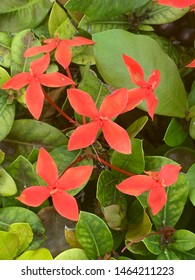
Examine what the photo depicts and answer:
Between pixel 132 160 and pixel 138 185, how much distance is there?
0.08 meters

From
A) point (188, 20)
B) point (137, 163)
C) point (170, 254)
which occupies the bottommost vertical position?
point (170, 254)

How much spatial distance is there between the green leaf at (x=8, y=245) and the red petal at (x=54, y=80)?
0.20m

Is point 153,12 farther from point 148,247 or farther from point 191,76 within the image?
point 148,247

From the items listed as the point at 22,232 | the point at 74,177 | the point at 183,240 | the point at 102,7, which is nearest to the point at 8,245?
the point at 22,232

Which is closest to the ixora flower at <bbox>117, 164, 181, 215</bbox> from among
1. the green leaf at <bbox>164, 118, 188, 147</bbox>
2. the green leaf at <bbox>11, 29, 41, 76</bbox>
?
the green leaf at <bbox>164, 118, 188, 147</bbox>

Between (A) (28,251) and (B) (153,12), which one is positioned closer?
(A) (28,251)

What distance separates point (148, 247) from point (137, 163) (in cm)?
11

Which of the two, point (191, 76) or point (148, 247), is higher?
point (191, 76)

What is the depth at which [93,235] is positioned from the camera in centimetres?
76

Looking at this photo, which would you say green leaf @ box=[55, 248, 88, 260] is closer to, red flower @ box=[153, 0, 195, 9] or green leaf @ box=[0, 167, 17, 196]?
green leaf @ box=[0, 167, 17, 196]

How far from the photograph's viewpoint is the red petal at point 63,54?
0.77 metres

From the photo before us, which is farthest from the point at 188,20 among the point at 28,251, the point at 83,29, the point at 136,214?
the point at 28,251

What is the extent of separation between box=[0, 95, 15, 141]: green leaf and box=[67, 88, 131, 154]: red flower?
0.13 meters

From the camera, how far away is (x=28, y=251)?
770mm
